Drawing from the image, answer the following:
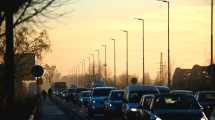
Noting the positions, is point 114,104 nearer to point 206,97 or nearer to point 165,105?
point 206,97

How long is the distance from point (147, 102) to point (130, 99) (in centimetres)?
728

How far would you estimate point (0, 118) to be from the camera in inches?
1099

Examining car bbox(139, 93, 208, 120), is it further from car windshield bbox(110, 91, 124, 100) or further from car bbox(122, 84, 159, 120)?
car windshield bbox(110, 91, 124, 100)

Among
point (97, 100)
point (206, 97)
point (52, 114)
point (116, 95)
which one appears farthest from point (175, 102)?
point (52, 114)

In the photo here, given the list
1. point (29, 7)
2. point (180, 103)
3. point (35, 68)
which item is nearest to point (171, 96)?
point (180, 103)

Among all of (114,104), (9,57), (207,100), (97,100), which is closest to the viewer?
(9,57)

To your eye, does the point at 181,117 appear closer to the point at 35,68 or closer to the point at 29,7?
the point at 29,7

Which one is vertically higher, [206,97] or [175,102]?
[175,102]

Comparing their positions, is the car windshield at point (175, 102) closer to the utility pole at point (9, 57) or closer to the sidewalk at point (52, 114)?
the utility pole at point (9, 57)

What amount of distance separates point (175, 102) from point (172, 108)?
0.54 meters

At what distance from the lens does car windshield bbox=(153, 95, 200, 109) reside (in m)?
25.6

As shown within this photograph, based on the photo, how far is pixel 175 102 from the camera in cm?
2597

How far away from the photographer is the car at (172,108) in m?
24.5

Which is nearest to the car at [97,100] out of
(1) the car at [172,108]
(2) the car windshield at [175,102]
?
(1) the car at [172,108]
